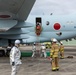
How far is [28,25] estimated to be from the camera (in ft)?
69.8

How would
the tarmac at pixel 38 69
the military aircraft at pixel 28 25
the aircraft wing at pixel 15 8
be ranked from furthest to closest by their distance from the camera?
the military aircraft at pixel 28 25 < the aircraft wing at pixel 15 8 < the tarmac at pixel 38 69

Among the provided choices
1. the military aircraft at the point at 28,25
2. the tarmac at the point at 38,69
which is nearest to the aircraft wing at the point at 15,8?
the military aircraft at the point at 28,25

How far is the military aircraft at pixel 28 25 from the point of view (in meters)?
17.7

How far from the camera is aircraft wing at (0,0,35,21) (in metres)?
16.6

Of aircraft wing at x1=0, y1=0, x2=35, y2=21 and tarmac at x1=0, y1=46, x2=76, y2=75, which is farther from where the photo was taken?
aircraft wing at x1=0, y1=0, x2=35, y2=21

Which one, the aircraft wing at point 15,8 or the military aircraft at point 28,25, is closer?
the aircraft wing at point 15,8

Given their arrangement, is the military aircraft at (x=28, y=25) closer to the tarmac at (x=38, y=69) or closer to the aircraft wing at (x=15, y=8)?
the aircraft wing at (x=15, y=8)

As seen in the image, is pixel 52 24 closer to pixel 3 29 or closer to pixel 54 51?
pixel 3 29

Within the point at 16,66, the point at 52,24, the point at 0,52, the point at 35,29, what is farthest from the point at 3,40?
the point at 16,66

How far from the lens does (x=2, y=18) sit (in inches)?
760

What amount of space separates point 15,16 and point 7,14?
92 centimetres

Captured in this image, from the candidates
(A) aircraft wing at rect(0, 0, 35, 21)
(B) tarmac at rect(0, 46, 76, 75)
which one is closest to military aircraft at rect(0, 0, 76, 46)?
(A) aircraft wing at rect(0, 0, 35, 21)

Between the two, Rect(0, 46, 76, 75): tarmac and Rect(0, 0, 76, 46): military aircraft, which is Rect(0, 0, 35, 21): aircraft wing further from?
Rect(0, 46, 76, 75): tarmac

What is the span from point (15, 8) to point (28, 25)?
3.87m
